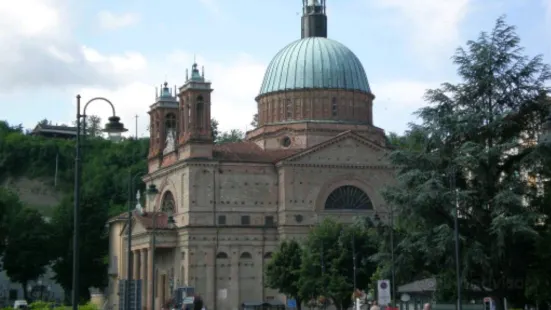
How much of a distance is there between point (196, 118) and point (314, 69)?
12731 mm

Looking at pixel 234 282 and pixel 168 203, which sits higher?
pixel 168 203

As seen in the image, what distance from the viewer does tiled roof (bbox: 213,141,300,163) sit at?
282 feet

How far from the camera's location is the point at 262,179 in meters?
86.3

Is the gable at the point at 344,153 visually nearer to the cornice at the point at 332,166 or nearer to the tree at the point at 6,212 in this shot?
the cornice at the point at 332,166

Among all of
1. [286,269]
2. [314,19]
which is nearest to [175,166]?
[286,269]

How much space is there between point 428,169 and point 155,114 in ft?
168

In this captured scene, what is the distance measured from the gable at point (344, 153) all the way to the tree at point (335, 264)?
11.4 meters

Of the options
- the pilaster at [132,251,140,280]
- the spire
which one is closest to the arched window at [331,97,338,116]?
the spire

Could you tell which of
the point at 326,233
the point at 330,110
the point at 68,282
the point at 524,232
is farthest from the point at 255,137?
the point at 524,232

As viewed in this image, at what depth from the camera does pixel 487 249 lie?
4828 cm

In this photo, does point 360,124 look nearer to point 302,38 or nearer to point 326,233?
point 302,38

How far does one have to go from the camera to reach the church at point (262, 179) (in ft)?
277

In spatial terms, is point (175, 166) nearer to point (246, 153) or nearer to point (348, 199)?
point (246, 153)

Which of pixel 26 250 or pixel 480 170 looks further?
pixel 26 250
